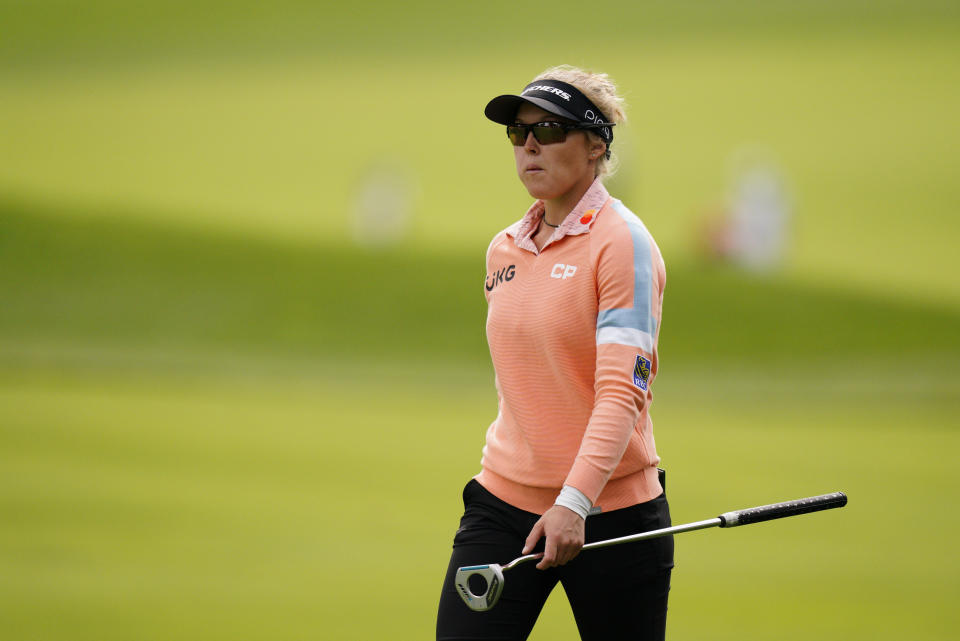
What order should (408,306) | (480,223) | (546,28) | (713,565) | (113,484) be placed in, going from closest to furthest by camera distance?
(713,565) < (113,484) < (408,306) < (480,223) < (546,28)

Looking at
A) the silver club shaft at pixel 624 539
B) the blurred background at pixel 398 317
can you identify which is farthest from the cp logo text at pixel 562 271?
the blurred background at pixel 398 317

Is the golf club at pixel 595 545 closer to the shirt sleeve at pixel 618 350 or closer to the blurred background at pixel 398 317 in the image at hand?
the shirt sleeve at pixel 618 350

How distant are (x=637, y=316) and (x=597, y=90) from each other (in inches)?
31.2

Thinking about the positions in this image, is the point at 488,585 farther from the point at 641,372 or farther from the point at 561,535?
the point at 641,372

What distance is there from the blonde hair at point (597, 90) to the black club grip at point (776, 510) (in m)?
1.13

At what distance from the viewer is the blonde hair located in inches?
163

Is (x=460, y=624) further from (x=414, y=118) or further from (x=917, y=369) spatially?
(x=414, y=118)

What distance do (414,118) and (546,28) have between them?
54.2 feet

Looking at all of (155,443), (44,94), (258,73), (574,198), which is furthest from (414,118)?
(574,198)

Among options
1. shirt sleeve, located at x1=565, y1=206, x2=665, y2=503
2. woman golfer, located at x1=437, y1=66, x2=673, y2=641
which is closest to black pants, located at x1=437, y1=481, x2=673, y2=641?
woman golfer, located at x1=437, y1=66, x2=673, y2=641

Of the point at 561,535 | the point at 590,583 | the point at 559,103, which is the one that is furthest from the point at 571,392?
the point at 559,103

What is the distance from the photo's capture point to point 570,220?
13.2 ft

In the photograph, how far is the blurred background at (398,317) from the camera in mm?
9531

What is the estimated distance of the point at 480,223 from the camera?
3450cm
